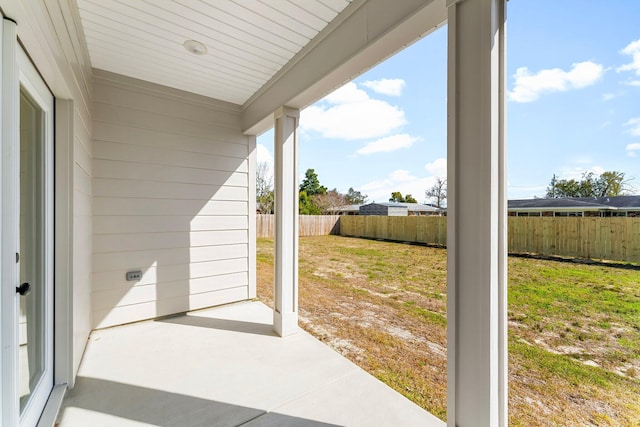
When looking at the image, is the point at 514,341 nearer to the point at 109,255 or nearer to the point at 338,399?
the point at 338,399

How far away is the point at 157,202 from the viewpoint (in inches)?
121

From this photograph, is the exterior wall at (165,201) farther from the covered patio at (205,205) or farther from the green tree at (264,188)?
the green tree at (264,188)

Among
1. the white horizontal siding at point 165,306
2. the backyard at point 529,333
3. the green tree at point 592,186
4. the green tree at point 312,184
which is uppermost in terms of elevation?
the green tree at point 312,184

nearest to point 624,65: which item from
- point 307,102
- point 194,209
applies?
point 307,102

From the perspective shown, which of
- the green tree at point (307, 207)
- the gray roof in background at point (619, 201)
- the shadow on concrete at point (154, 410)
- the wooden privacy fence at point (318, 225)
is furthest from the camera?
the green tree at point (307, 207)

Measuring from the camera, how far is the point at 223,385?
1.94 metres

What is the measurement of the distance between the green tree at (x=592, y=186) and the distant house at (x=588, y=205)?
51 millimetres

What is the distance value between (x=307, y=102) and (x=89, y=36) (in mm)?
1766

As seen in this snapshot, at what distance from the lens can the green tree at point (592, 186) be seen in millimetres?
1428

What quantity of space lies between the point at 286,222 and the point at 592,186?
2.23 meters

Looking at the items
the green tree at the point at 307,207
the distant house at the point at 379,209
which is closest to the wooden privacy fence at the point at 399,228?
the green tree at the point at 307,207

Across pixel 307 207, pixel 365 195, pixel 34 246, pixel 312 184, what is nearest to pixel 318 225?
pixel 307 207

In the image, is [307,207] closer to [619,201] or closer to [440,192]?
[440,192]

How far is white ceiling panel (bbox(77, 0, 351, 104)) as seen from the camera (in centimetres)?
180
